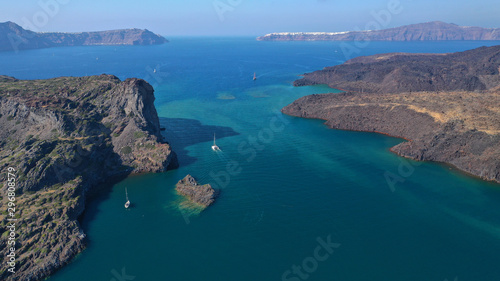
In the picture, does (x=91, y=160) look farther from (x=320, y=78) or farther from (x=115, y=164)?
(x=320, y=78)

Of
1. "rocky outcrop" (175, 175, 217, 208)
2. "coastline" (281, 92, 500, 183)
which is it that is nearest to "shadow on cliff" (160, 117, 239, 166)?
"rocky outcrop" (175, 175, 217, 208)

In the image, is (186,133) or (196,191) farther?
(186,133)

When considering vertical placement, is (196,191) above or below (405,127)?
above

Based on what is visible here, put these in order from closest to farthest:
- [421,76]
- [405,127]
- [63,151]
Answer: [63,151], [405,127], [421,76]

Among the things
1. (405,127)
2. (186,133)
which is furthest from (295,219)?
(405,127)

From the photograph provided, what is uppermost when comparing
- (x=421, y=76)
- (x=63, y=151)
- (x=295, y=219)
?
(x=63, y=151)

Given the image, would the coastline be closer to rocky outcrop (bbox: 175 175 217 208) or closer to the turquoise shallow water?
the turquoise shallow water

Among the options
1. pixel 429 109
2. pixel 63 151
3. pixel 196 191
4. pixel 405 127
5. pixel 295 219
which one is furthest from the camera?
pixel 429 109

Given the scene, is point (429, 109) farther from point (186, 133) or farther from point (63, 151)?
point (63, 151)
